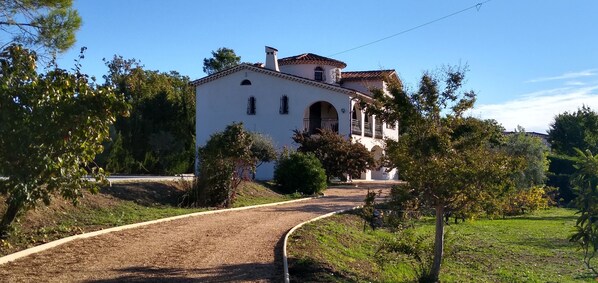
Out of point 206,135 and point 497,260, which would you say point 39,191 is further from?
point 206,135

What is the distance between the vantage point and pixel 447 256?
12.6 meters

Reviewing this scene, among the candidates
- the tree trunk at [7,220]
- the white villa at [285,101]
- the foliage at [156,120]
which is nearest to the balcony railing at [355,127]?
the white villa at [285,101]

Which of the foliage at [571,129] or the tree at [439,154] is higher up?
the foliage at [571,129]

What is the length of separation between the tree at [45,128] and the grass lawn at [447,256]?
3917 mm

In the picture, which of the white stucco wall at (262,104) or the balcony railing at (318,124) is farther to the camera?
the balcony railing at (318,124)

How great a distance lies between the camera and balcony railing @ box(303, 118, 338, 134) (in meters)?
44.8

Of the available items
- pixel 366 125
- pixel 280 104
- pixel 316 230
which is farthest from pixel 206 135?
pixel 316 230

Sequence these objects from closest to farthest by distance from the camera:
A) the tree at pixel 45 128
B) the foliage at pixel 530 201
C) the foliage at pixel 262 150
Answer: the tree at pixel 45 128 < the foliage at pixel 530 201 < the foliage at pixel 262 150

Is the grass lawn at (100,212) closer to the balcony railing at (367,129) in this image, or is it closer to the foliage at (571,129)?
the balcony railing at (367,129)

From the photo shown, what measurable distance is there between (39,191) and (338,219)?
990cm

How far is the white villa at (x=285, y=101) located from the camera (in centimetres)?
4381

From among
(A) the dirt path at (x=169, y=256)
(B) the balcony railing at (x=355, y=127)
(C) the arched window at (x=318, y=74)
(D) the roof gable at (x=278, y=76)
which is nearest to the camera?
(A) the dirt path at (x=169, y=256)

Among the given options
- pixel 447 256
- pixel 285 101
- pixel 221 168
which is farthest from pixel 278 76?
pixel 447 256

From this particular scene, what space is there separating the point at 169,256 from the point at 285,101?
114 feet
